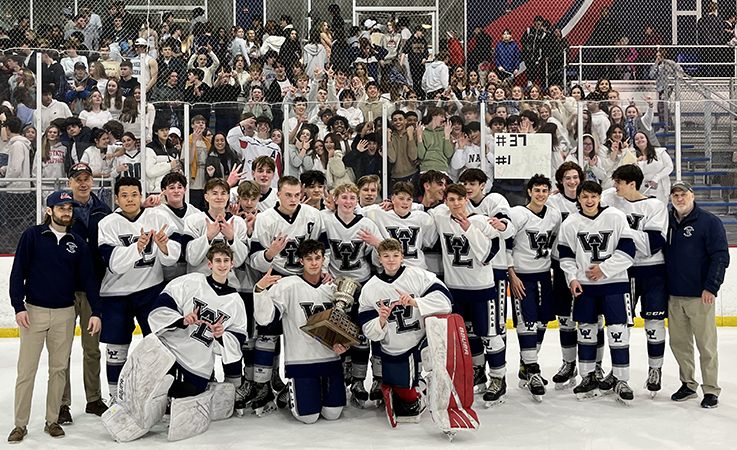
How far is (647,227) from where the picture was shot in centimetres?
496

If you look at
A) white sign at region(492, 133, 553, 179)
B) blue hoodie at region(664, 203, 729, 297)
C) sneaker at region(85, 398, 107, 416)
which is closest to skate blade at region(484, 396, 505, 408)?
blue hoodie at region(664, 203, 729, 297)

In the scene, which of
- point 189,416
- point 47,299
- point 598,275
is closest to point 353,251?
point 189,416

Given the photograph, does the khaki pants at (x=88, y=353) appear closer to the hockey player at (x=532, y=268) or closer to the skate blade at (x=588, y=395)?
the hockey player at (x=532, y=268)

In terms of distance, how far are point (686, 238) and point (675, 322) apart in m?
0.54

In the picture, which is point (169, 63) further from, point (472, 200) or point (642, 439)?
point (642, 439)

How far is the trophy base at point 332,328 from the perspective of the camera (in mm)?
4434

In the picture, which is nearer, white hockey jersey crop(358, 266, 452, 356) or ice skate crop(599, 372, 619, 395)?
white hockey jersey crop(358, 266, 452, 356)

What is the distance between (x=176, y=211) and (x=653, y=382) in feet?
10.6

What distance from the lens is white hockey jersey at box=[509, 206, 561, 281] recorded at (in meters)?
5.11

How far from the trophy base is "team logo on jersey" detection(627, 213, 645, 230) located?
1.94 m

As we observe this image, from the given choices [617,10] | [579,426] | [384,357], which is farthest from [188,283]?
[617,10]

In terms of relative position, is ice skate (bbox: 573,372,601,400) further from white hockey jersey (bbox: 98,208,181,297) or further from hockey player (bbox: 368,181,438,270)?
white hockey jersey (bbox: 98,208,181,297)

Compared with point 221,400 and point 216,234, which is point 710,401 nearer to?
point 221,400

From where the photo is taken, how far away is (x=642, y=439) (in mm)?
4223
